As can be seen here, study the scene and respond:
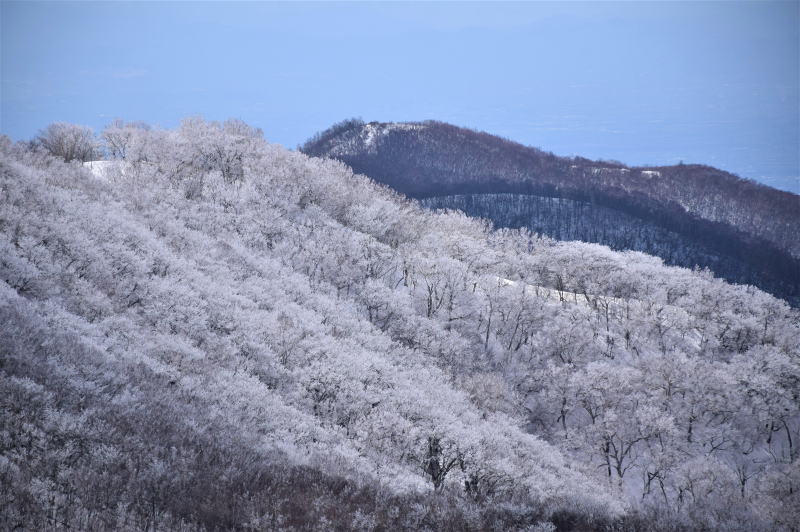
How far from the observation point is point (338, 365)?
35094mm

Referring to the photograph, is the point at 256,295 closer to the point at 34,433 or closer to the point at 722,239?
the point at 34,433

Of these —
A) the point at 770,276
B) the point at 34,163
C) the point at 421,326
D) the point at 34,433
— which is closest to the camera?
the point at 34,433

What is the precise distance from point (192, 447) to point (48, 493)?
16.3ft

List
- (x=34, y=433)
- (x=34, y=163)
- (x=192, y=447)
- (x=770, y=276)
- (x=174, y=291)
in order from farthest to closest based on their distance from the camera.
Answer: (x=770, y=276)
(x=34, y=163)
(x=174, y=291)
(x=192, y=447)
(x=34, y=433)

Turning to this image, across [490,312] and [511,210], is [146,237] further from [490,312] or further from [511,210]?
[511,210]

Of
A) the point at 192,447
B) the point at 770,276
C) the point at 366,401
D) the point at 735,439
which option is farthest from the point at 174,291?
the point at 770,276

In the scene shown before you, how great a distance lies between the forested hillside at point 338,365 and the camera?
545 inches

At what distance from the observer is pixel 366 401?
32031 mm

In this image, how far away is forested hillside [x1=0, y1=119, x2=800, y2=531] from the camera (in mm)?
13852

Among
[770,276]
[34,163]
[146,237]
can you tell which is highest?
[770,276]

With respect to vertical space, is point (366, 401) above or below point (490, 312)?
below

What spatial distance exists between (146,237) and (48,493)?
122ft

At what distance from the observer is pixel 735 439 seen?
2088 inches

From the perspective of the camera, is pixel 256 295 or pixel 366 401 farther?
pixel 256 295
